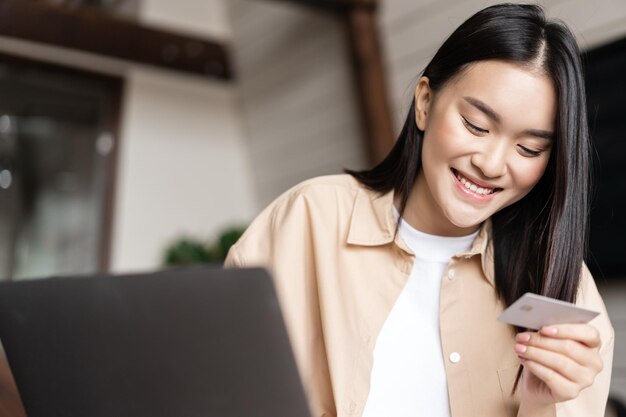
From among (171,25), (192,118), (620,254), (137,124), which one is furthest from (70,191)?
(620,254)

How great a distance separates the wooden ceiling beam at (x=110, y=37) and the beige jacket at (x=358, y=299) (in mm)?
2941

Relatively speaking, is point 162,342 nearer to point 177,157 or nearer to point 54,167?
point 54,167

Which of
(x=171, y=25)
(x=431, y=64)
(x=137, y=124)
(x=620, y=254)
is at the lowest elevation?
(x=620, y=254)

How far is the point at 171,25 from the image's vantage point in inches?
179

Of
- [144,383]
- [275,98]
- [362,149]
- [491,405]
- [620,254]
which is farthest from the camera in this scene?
[275,98]

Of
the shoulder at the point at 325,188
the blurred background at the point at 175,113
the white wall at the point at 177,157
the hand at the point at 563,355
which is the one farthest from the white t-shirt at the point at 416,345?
the white wall at the point at 177,157

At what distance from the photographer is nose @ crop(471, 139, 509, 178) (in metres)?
0.95

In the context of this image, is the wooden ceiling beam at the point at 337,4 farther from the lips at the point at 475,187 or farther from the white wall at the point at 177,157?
the lips at the point at 475,187

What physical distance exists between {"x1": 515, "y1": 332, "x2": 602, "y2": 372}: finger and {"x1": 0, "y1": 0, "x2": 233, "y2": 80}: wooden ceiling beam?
3346mm

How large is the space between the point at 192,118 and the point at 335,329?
12.2 feet

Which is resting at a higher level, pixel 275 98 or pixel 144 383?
pixel 275 98

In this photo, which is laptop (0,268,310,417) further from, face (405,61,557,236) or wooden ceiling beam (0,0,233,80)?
wooden ceiling beam (0,0,233,80)

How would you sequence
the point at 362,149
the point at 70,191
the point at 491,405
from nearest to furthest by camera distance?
the point at 491,405
the point at 362,149
the point at 70,191

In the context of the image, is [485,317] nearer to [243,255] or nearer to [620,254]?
[243,255]
